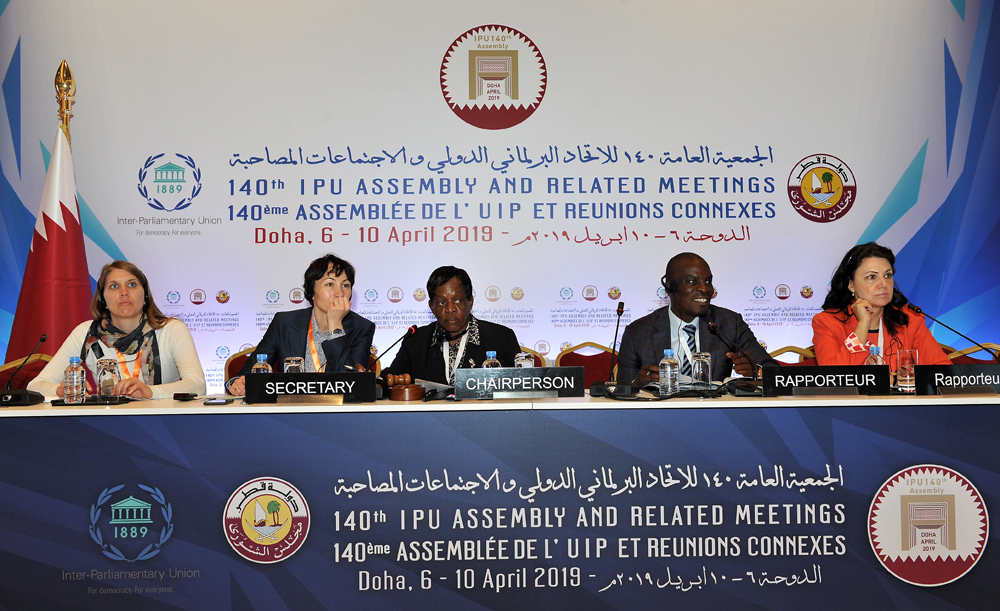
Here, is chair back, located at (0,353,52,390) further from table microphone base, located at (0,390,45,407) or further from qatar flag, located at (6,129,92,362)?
table microphone base, located at (0,390,45,407)

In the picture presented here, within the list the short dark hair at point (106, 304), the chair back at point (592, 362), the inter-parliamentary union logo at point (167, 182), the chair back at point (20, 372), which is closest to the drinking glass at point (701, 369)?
the chair back at point (592, 362)

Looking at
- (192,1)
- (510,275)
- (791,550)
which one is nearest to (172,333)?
(510,275)

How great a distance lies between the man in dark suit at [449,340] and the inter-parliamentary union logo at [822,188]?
2033mm

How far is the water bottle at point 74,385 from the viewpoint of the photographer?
2316 mm

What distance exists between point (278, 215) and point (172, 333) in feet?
4.09

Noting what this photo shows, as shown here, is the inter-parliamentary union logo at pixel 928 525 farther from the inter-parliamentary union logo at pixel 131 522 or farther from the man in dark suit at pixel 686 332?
the inter-parliamentary union logo at pixel 131 522

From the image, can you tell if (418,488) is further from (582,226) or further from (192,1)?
(192,1)

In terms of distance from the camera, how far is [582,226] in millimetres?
4102

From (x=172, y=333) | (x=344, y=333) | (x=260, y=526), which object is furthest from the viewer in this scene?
(x=344, y=333)

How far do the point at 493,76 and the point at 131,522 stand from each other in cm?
305

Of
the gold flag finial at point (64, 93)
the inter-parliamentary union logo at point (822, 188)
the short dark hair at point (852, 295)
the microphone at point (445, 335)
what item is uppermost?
the gold flag finial at point (64, 93)

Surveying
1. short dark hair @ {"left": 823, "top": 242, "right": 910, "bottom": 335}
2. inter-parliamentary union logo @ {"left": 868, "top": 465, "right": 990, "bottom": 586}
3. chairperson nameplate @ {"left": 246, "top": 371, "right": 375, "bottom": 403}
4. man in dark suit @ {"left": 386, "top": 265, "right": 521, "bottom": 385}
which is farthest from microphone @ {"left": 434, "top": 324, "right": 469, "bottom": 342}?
inter-parliamentary union logo @ {"left": 868, "top": 465, "right": 990, "bottom": 586}

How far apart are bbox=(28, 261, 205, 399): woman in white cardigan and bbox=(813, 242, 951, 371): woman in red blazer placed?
9.17 feet

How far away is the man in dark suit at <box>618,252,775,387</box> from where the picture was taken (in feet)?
10.7
